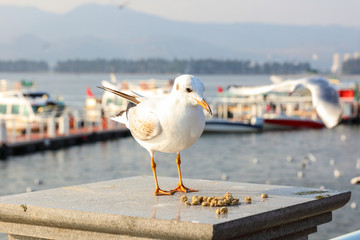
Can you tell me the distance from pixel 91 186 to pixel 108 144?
36.7 m

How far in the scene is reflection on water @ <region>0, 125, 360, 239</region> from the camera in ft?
90.9

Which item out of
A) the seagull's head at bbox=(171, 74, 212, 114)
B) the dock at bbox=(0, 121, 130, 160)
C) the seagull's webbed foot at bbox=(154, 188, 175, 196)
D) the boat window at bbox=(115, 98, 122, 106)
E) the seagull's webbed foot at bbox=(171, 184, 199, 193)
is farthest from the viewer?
the boat window at bbox=(115, 98, 122, 106)

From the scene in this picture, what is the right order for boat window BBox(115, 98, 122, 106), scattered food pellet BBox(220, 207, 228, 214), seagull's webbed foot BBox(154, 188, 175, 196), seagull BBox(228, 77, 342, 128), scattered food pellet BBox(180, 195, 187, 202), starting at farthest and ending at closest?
boat window BBox(115, 98, 122, 106) → seagull BBox(228, 77, 342, 128) → seagull's webbed foot BBox(154, 188, 175, 196) → scattered food pellet BBox(180, 195, 187, 202) → scattered food pellet BBox(220, 207, 228, 214)

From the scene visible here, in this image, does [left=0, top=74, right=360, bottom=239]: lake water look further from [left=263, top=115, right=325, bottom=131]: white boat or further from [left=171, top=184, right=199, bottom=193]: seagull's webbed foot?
[left=171, top=184, right=199, bottom=193]: seagull's webbed foot

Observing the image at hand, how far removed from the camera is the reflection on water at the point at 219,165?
90.9ft

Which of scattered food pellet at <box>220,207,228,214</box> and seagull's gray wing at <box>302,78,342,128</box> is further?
seagull's gray wing at <box>302,78,342,128</box>

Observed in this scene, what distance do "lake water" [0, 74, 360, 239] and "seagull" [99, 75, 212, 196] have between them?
13.6m

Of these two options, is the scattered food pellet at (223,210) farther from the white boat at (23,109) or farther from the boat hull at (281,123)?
the boat hull at (281,123)

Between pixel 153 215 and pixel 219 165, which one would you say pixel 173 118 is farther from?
pixel 219 165

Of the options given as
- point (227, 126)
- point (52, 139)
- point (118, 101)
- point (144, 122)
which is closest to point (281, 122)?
point (227, 126)

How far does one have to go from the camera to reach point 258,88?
5.18 meters

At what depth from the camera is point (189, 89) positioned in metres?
3.94

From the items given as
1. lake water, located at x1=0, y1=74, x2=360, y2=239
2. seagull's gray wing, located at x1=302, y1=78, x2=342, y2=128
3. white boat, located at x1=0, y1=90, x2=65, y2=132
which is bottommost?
lake water, located at x1=0, y1=74, x2=360, y2=239

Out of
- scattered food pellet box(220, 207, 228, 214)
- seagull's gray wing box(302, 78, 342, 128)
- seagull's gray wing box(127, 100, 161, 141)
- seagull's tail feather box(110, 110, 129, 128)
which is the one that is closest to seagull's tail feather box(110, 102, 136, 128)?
seagull's tail feather box(110, 110, 129, 128)
